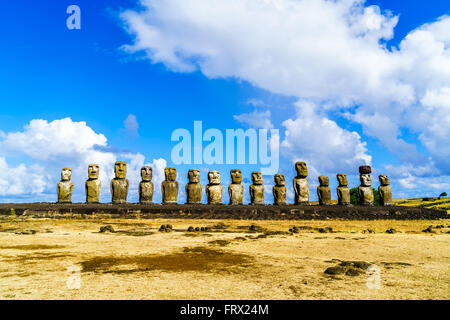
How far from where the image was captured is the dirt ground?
4.22 meters

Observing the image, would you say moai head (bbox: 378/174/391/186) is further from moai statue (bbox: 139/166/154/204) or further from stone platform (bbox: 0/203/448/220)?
moai statue (bbox: 139/166/154/204)

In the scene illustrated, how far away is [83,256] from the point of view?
6.77 meters

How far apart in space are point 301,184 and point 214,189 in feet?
19.2

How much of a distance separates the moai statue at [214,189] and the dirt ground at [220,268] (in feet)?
37.6

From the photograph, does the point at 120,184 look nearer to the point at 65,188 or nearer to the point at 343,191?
the point at 65,188

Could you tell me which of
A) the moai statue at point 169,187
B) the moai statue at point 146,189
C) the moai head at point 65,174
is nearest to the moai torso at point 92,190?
the moai head at point 65,174

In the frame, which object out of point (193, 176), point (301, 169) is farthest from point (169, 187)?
point (301, 169)

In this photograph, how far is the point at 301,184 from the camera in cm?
2147

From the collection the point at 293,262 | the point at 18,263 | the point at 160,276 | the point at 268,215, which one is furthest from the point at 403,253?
the point at 268,215

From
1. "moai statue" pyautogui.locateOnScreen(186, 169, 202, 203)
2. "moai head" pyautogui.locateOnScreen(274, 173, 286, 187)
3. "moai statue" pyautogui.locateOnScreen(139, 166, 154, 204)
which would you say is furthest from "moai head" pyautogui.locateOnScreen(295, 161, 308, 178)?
"moai statue" pyautogui.locateOnScreen(139, 166, 154, 204)

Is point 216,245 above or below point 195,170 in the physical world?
below

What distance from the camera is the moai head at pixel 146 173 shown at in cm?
2114

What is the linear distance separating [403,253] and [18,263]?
821cm
